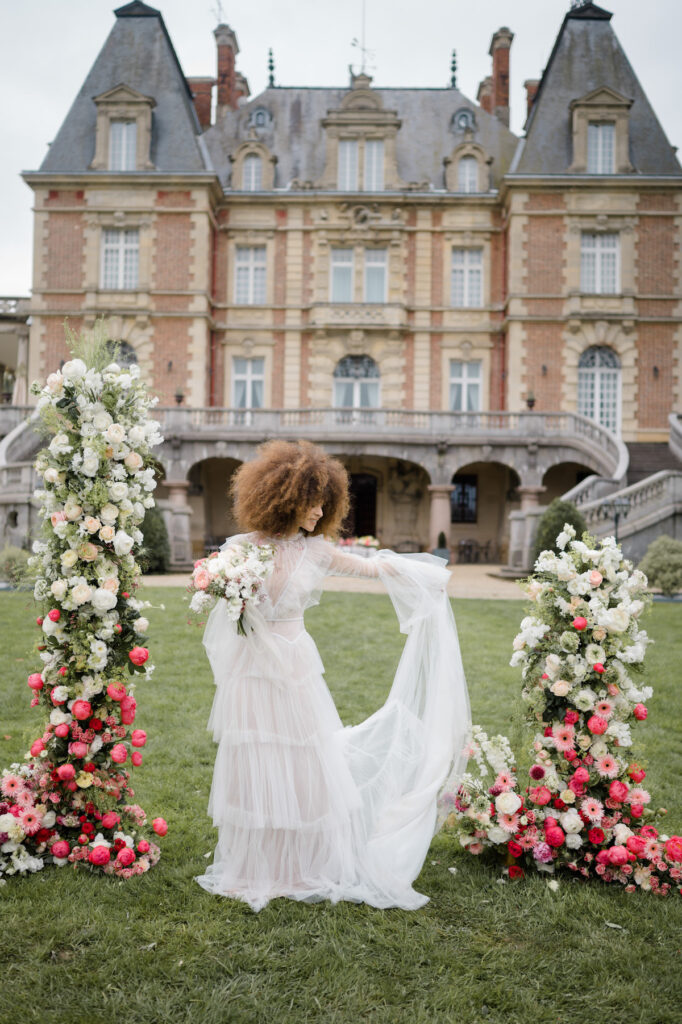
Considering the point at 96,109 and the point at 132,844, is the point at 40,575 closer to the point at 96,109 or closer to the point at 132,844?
the point at 132,844

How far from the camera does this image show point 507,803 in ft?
12.5

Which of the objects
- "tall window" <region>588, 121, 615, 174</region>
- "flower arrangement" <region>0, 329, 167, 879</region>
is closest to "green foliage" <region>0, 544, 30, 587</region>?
"flower arrangement" <region>0, 329, 167, 879</region>

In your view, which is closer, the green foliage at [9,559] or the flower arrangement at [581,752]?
the flower arrangement at [581,752]

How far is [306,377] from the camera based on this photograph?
24.5 meters

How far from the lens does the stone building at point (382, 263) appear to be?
23.4 metres

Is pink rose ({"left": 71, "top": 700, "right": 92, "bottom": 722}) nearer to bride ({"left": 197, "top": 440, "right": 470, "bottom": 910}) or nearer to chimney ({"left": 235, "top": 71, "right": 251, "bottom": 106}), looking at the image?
bride ({"left": 197, "top": 440, "right": 470, "bottom": 910})

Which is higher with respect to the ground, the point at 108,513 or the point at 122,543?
the point at 108,513

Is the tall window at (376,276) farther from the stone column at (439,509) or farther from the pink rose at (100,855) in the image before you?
the pink rose at (100,855)

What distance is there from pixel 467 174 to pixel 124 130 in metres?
10.8

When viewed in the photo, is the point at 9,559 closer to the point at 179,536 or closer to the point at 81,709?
the point at 179,536

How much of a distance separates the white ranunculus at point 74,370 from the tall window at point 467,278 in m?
22.5

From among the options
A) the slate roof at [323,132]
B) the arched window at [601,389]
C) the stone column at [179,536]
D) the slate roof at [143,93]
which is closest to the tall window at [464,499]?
the arched window at [601,389]

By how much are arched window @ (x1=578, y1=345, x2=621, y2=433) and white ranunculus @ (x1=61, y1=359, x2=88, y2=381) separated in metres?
21.7

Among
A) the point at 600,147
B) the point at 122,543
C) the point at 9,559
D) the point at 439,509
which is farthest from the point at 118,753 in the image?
the point at 600,147
